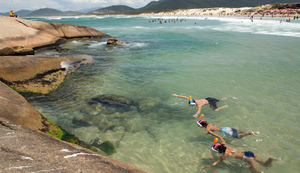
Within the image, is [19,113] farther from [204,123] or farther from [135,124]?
[204,123]

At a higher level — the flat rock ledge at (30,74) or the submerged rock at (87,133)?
the flat rock ledge at (30,74)

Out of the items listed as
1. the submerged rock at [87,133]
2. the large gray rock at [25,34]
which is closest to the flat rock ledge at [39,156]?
the submerged rock at [87,133]

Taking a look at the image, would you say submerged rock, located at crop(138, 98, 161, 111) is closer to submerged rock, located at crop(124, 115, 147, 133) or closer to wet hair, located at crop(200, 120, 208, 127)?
submerged rock, located at crop(124, 115, 147, 133)

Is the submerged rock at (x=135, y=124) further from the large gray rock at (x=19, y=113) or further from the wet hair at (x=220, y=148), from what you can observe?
the wet hair at (x=220, y=148)

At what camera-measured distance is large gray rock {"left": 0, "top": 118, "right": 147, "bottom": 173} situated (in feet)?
7.42

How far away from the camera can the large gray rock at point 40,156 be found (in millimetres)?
2261

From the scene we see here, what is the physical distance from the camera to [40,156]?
2500 mm

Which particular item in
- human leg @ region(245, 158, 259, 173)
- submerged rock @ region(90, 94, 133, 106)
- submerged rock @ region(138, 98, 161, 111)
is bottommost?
human leg @ region(245, 158, 259, 173)

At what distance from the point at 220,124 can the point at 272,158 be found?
6.01 ft

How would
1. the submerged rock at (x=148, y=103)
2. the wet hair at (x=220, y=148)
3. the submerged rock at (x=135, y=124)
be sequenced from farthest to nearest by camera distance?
the submerged rock at (x=148, y=103) < the submerged rock at (x=135, y=124) < the wet hair at (x=220, y=148)

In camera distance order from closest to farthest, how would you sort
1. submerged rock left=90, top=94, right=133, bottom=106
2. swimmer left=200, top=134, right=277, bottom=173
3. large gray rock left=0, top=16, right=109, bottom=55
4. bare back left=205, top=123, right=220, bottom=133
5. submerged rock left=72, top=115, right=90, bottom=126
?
swimmer left=200, top=134, right=277, bottom=173
bare back left=205, top=123, right=220, bottom=133
submerged rock left=72, top=115, right=90, bottom=126
submerged rock left=90, top=94, right=133, bottom=106
large gray rock left=0, top=16, right=109, bottom=55

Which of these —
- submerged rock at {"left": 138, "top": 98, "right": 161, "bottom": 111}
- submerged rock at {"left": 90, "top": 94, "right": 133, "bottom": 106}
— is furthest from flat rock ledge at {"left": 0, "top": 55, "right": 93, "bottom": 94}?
submerged rock at {"left": 138, "top": 98, "right": 161, "bottom": 111}

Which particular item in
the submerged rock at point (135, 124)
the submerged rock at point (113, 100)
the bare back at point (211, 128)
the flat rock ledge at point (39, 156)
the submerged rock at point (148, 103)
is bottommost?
the bare back at point (211, 128)

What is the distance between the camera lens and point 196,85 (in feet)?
31.3
